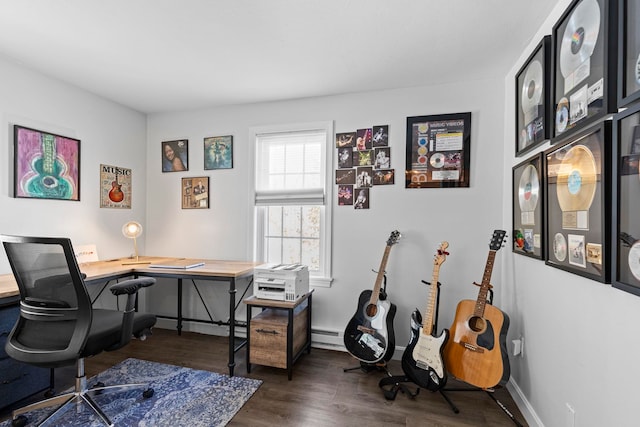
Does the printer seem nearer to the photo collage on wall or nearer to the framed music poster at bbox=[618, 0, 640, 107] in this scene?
the photo collage on wall

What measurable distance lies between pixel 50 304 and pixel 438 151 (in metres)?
2.81

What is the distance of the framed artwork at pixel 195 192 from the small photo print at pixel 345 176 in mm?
1433

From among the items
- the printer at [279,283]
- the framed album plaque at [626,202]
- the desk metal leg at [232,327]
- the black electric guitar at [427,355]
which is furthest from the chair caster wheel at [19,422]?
the framed album plaque at [626,202]

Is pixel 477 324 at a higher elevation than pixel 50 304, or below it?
below

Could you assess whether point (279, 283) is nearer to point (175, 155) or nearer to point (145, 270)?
point (145, 270)

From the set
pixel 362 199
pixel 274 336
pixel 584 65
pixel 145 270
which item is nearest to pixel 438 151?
pixel 362 199

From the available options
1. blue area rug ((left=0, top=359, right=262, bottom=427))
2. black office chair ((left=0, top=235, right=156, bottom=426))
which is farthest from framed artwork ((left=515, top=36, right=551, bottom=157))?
black office chair ((left=0, top=235, right=156, bottom=426))

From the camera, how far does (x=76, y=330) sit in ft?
5.04

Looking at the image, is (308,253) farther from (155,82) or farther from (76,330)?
(155,82)

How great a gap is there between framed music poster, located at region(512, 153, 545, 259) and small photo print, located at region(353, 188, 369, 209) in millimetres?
1138

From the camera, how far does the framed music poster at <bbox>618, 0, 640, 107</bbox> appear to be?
99 cm

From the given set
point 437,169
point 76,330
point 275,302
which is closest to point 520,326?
point 437,169

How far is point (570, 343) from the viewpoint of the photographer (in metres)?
1.42

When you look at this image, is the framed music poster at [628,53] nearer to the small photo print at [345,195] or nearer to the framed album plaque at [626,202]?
the framed album plaque at [626,202]
